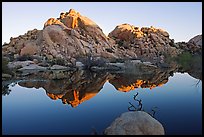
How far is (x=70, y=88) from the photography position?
589 inches

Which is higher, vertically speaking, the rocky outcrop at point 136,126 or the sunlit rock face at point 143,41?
the sunlit rock face at point 143,41

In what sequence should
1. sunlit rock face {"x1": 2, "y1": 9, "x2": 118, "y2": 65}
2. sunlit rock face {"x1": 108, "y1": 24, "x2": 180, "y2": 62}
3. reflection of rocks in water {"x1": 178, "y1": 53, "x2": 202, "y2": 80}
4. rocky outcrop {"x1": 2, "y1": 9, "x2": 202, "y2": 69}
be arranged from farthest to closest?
1. sunlit rock face {"x1": 108, "y1": 24, "x2": 180, "y2": 62}
2. rocky outcrop {"x1": 2, "y1": 9, "x2": 202, "y2": 69}
3. sunlit rock face {"x1": 2, "y1": 9, "x2": 118, "y2": 65}
4. reflection of rocks in water {"x1": 178, "y1": 53, "x2": 202, "y2": 80}

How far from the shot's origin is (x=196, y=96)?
1218cm

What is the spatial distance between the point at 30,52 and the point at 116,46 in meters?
14.7

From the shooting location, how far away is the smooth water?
26.0 feet

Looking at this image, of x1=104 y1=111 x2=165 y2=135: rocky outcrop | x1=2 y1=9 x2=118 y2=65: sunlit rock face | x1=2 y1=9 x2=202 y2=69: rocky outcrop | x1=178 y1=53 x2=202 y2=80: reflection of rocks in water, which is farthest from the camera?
x1=2 y1=9 x2=202 y2=69: rocky outcrop

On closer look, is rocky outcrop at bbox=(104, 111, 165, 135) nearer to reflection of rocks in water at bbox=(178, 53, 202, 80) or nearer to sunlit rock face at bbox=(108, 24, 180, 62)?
reflection of rocks in water at bbox=(178, 53, 202, 80)

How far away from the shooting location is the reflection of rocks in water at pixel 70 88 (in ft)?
41.2

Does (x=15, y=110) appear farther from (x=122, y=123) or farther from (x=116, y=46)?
(x=116, y=46)

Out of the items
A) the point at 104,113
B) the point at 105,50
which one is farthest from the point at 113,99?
the point at 105,50

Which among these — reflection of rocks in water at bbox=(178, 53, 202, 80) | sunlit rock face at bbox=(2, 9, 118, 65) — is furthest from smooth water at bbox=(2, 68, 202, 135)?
sunlit rock face at bbox=(2, 9, 118, 65)

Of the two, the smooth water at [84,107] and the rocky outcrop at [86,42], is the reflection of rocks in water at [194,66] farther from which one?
the rocky outcrop at [86,42]

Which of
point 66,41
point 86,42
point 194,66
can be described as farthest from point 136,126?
point 86,42

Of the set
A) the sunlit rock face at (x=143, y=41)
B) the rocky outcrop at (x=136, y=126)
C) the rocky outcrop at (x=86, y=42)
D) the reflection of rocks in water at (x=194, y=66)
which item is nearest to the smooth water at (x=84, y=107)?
the rocky outcrop at (x=136, y=126)
